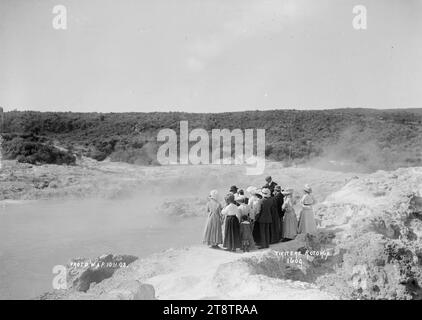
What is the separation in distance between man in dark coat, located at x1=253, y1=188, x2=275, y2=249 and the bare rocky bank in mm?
286

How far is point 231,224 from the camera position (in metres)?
8.74

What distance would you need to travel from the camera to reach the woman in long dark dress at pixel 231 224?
Answer: 8727 millimetres

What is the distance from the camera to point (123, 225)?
13492 millimetres


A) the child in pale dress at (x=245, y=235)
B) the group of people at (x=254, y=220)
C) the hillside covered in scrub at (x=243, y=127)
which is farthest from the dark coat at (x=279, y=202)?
the hillside covered in scrub at (x=243, y=127)

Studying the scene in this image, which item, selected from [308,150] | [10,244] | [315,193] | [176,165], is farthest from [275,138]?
[10,244]

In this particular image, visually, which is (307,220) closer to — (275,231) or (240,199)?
(275,231)

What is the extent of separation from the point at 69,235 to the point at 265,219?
18.9 ft

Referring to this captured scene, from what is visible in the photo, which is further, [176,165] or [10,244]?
[176,165]

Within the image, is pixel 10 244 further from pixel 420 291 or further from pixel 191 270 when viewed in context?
pixel 420 291

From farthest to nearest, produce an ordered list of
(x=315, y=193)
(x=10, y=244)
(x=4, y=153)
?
1. (x=4, y=153)
2. (x=315, y=193)
3. (x=10, y=244)

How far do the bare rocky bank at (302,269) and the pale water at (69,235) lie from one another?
1374 mm

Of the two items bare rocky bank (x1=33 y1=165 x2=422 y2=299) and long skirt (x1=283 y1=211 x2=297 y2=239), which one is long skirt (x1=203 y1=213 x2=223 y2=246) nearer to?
bare rocky bank (x1=33 y1=165 x2=422 y2=299)

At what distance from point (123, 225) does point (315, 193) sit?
729cm

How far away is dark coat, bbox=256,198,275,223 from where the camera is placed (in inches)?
358
